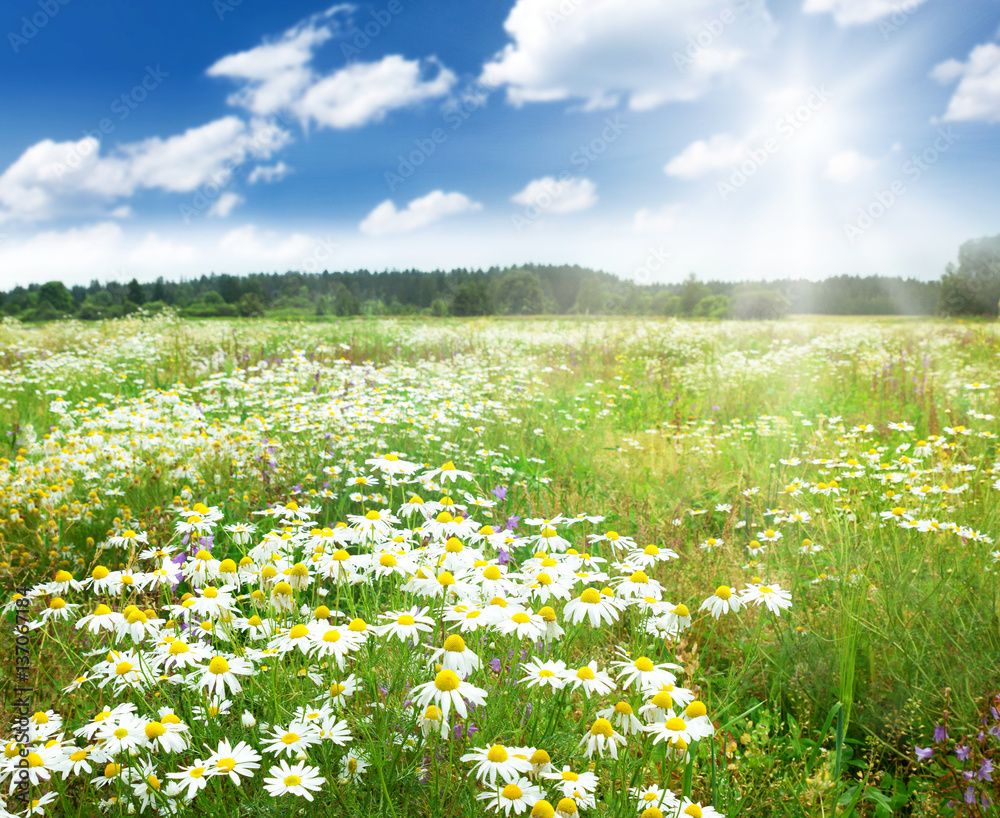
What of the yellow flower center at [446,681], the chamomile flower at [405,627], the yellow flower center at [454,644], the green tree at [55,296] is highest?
the green tree at [55,296]

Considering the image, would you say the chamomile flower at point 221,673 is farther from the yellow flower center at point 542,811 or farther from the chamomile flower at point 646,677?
the chamomile flower at point 646,677

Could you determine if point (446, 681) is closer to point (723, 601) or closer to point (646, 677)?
point (646, 677)

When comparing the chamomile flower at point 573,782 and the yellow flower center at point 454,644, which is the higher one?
the yellow flower center at point 454,644

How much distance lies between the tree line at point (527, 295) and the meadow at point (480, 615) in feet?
40.9

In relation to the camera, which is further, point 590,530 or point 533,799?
point 590,530

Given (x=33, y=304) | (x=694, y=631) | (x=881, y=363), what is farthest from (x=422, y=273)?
(x=694, y=631)

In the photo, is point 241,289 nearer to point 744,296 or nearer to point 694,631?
point 744,296

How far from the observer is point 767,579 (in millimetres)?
2758

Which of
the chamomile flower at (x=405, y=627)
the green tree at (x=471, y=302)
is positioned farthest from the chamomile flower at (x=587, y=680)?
the green tree at (x=471, y=302)

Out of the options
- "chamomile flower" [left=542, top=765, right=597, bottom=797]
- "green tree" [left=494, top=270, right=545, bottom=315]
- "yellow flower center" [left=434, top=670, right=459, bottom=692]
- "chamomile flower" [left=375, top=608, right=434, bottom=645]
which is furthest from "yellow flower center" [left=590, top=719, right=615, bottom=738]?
"green tree" [left=494, top=270, right=545, bottom=315]

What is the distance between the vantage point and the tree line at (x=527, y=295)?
1057 inches

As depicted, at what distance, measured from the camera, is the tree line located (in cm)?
2686

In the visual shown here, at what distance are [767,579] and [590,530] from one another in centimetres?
108

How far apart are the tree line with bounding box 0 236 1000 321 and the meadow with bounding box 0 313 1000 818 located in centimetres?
Answer: 1246
